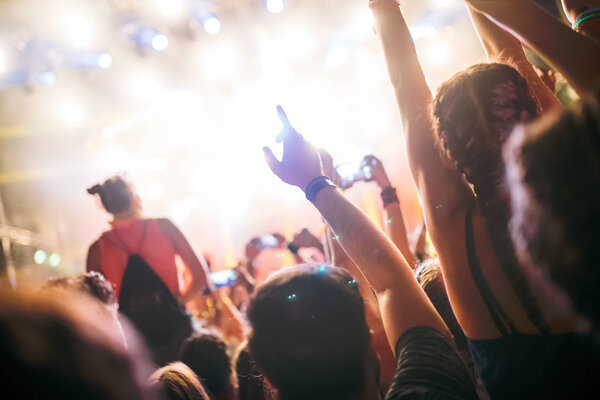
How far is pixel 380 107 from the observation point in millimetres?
10367

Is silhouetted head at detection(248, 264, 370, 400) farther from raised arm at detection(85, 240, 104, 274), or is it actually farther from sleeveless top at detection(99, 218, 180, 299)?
raised arm at detection(85, 240, 104, 274)

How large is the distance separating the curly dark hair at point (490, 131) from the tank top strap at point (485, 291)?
0.16ft

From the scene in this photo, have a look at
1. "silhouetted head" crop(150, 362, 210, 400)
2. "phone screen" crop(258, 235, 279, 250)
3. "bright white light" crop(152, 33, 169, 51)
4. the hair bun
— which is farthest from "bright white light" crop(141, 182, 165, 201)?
"silhouetted head" crop(150, 362, 210, 400)

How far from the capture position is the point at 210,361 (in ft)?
6.34

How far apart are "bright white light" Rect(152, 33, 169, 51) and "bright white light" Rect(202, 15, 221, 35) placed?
A: 97cm

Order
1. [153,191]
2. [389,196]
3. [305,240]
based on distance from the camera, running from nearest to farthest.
Result: 1. [389,196]
2. [305,240]
3. [153,191]

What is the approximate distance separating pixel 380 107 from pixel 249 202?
5.61 m

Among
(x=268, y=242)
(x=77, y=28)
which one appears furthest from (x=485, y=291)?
(x=77, y=28)

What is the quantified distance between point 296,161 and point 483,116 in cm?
51

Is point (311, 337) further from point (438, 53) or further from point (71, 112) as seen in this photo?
point (71, 112)

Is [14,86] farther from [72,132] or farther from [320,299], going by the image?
[320,299]

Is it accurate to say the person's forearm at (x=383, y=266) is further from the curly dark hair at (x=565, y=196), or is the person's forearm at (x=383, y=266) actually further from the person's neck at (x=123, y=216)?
the person's neck at (x=123, y=216)

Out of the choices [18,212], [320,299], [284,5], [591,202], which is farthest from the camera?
[18,212]

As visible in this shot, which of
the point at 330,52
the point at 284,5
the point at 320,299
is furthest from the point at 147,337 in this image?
the point at 330,52
